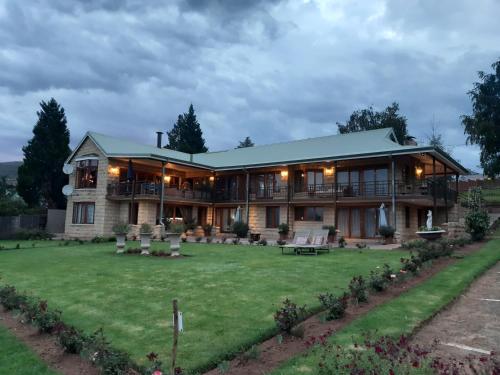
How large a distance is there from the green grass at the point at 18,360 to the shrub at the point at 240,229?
21303 millimetres

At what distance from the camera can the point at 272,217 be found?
29844 millimetres

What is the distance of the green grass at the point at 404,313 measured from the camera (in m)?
5.11

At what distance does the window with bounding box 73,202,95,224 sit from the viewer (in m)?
29.7

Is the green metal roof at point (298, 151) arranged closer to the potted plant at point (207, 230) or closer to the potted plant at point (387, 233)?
the potted plant at point (387, 233)

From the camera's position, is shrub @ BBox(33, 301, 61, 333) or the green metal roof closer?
shrub @ BBox(33, 301, 61, 333)

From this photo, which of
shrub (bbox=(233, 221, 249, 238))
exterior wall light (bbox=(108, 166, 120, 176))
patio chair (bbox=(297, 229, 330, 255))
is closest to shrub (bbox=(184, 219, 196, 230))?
shrub (bbox=(233, 221, 249, 238))

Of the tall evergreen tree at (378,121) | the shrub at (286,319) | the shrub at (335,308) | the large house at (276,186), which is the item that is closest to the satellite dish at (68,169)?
the large house at (276,186)

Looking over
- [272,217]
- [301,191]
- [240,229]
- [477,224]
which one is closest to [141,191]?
[240,229]

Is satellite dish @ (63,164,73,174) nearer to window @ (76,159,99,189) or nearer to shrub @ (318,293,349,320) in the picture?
window @ (76,159,99,189)

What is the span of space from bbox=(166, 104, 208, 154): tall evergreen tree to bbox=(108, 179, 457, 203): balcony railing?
28210 millimetres

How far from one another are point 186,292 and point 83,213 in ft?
79.5

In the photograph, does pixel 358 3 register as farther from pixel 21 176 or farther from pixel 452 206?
pixel 21 176

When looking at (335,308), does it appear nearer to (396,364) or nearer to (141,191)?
(396,364)

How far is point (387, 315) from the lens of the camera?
6883mm
